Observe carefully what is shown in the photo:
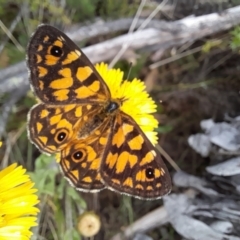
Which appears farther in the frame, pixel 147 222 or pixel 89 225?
pixel 147 222

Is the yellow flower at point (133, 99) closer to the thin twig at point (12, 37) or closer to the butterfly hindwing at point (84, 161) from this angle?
the butterfly hindwing at point (84, 161)

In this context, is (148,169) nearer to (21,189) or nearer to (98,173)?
(98,173)

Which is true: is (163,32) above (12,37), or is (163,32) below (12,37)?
below

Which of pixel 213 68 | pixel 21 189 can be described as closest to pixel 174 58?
pixel 213 68

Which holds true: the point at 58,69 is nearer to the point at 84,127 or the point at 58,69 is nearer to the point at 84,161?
the point at 84,127

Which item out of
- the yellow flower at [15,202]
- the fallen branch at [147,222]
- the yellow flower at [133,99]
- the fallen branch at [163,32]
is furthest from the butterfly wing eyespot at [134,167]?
the fallen branch at [147,222]

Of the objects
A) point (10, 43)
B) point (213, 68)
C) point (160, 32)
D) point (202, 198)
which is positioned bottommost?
point (202, 198)

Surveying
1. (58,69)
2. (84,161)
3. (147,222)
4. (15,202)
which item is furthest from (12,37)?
(147,222)
